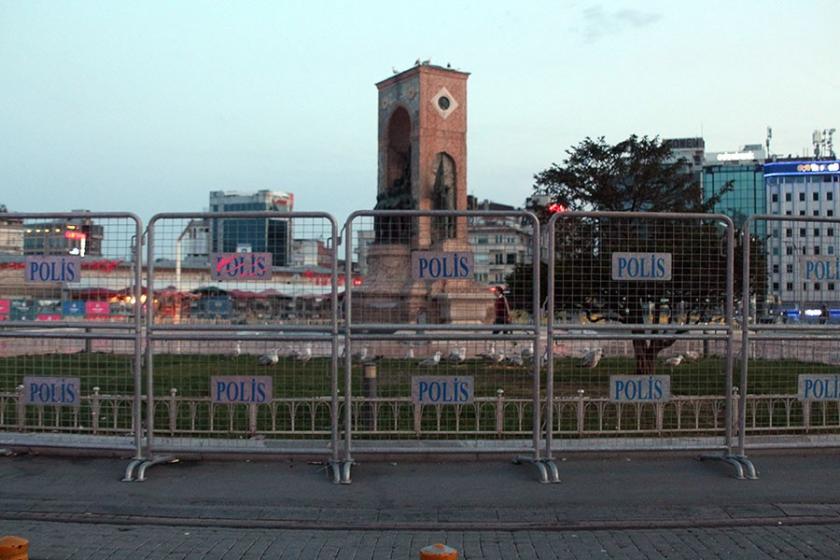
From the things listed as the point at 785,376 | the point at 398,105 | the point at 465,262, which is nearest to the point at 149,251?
the point at 465,262

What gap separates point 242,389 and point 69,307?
6.48 ft

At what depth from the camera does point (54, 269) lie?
8.34 meters

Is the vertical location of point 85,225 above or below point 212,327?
above

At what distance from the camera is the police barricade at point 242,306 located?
805 cm

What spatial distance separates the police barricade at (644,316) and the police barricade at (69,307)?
13.4ft

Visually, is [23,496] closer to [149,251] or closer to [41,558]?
[41,558]

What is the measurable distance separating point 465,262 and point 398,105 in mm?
29817

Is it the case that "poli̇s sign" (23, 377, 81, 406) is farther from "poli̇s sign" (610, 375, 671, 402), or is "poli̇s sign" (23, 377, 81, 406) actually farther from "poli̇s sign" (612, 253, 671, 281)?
"poli̇s sign" (612, 253, 671, 281)

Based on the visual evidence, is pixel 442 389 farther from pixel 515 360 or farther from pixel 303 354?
pixel 303 354

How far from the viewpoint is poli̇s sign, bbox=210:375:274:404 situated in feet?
26.6

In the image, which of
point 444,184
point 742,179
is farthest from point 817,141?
point 444,184

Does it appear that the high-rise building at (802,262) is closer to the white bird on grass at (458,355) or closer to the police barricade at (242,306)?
the white bird on grass at (458,355)

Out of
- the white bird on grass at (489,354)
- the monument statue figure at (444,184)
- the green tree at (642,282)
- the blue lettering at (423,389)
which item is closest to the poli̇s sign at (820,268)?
the green tree at (642,282)

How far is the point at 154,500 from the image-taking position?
7.25 m
